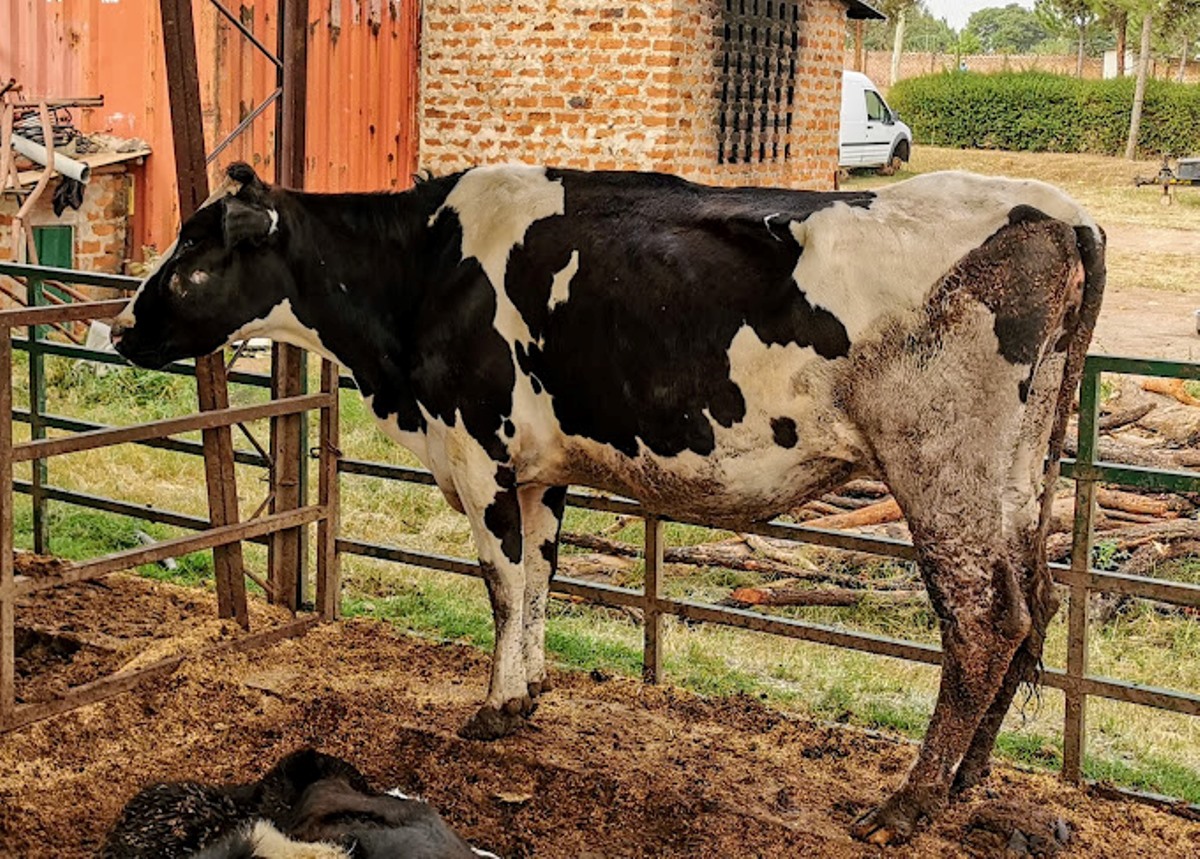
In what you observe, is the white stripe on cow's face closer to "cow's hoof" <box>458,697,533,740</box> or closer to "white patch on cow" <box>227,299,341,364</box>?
"white patch on cow" <box>227,299,341,364</box>

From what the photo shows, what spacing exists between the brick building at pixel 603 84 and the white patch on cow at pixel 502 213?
7.25 m

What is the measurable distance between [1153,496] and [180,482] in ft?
18.0

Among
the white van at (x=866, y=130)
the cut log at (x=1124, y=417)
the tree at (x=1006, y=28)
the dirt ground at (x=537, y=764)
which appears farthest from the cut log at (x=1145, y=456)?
the tree at (x=1006, y=28)

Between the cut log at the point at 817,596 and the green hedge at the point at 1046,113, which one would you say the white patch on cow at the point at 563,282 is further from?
the green hedge at the point at 1046,113

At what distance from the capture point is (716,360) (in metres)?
5.09

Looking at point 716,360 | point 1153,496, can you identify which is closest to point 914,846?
point 716,360

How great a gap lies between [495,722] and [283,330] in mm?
1651

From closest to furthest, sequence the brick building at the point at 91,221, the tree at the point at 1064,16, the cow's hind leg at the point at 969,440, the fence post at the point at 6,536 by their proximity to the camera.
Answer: the cow's hind leg at the point at 969,440 < the fence post at the point at 6,536 < the brick building at the point at 91,221 < the tree at the point at 1064,16

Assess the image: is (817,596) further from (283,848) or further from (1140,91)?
(1140,91)

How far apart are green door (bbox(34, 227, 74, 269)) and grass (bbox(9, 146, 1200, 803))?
7.36 feet

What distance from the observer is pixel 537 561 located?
5949 millimetres

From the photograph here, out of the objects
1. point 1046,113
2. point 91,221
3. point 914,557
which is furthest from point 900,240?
point 1046,113

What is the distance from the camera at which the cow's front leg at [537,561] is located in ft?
19.5

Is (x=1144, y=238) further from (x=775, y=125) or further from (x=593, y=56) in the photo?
(x=593, y=56)
